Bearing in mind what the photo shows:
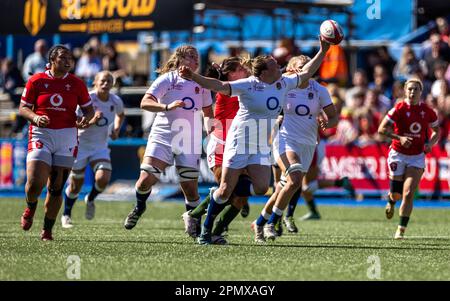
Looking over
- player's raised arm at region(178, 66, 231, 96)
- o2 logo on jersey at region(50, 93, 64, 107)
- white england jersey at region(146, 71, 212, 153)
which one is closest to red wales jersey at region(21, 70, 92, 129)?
o2 logo on jersey at region(50, 93, 64, 107)

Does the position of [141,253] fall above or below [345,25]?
below

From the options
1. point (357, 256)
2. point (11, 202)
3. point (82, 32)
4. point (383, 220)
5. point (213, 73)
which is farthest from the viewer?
point (82, 32)

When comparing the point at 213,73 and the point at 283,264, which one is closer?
the point at 283,264

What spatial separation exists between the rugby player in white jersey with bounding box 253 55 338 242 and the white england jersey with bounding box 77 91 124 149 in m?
3.74

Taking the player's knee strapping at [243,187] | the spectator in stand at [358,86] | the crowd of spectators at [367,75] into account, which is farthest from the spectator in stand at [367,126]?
the player's knee strapping at [243,187]

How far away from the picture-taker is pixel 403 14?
25.0 metres

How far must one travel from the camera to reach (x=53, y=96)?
12094 millimetres

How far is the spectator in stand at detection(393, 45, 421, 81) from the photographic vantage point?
23.2 m

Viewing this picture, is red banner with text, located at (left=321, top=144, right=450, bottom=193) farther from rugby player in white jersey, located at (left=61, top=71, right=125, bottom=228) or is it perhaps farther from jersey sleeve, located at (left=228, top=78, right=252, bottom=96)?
jersey sleeve, located at (left=228, top=78, right=252, bottom=96)

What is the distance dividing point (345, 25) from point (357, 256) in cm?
1469
